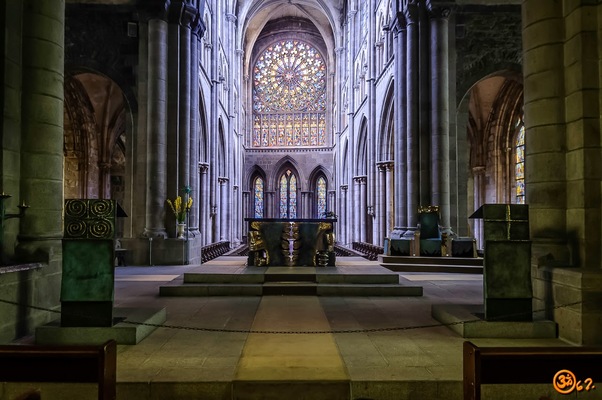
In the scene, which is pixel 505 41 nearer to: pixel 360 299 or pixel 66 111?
pixel 360 299

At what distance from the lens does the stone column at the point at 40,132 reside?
19.1 feet

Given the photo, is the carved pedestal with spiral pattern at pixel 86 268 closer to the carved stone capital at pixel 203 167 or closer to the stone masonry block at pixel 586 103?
the stone masonry block at pixel 586 103

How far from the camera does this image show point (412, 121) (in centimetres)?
1524

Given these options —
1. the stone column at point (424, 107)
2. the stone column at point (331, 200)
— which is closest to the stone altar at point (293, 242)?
the stone column at point (424, 107)

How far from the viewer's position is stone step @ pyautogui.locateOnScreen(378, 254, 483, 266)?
12.5 meters

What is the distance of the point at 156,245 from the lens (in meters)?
13.5

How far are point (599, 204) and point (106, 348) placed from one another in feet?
17.7

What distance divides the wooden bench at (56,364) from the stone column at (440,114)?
1298 centimetres

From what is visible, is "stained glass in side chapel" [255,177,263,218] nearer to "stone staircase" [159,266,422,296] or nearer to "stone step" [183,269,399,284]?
"stone staircase" [159,266,422,296]

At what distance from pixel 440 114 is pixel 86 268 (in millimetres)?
12316

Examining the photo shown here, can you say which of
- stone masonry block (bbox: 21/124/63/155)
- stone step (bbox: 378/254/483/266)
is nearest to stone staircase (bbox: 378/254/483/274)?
stone step (bbox: 378/254/483/266)

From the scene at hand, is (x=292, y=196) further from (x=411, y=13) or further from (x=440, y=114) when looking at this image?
(x=440, y=114)

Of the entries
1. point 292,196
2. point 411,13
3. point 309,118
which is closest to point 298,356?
point 411,13

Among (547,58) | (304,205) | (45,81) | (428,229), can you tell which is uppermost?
(547,58)
